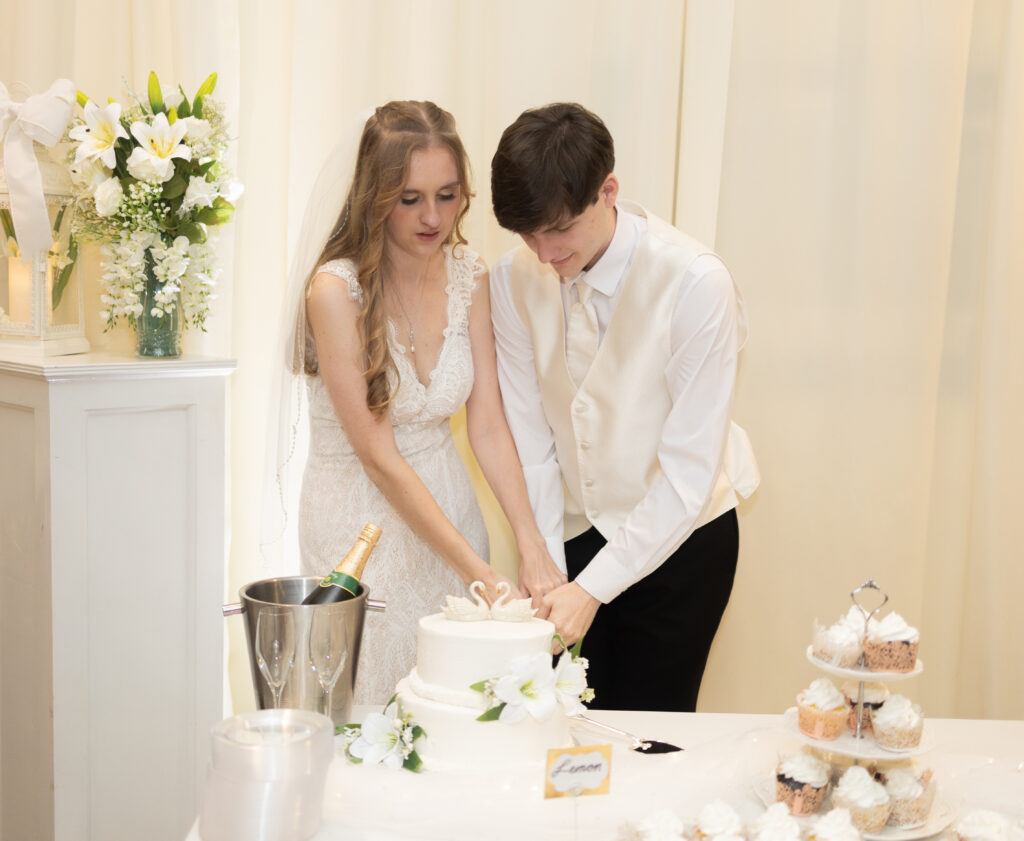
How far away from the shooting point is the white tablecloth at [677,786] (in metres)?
1.27

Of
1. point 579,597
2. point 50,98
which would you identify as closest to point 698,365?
point 579,597

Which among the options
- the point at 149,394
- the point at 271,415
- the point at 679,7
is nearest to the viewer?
the point at 149,394

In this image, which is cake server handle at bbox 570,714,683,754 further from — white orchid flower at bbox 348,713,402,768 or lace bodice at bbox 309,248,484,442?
lace bodice at bbox 309,248,484,442

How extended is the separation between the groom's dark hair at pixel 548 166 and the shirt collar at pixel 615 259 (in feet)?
0.67

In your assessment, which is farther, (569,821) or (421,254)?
(421,254)

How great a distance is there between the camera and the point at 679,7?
2533 millimetres

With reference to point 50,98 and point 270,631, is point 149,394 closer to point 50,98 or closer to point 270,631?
point 50,98

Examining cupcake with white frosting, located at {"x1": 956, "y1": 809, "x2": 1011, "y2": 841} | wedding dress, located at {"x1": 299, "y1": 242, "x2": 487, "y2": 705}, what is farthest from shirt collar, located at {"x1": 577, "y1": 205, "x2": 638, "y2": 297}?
cupcake with white frosting, located at {"x1": 956, "y1": 809, "x2": 1011, "y2": 841}

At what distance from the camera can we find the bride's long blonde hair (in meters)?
1.94

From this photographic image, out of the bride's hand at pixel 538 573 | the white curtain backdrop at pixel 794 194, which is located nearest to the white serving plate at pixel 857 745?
the bride's hand at pixel 538 573

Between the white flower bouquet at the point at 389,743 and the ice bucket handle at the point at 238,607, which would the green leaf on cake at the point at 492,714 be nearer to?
the white flower bouquet at the point at 389,743

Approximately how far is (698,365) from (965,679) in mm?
1375

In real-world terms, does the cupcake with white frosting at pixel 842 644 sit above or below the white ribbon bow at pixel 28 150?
below

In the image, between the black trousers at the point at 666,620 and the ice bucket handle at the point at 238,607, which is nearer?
the ice bucket handle at the point at 238,607
